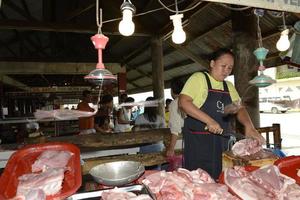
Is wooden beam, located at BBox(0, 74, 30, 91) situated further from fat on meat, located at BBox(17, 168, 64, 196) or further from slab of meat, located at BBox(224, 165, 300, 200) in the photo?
slab of meat, located at BBox(224, 165, 300, 200)

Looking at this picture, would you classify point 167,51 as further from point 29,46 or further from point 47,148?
point 47,148

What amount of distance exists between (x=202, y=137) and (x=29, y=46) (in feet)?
50.8

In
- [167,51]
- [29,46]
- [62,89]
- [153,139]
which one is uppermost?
[29,46]

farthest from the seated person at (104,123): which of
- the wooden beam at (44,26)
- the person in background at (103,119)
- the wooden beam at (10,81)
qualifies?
the wooden beam at (10,81)

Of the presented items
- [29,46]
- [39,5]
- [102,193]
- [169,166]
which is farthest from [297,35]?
[29,46]

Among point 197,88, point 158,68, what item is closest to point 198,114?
point 197,88

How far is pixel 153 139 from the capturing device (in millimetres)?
5656

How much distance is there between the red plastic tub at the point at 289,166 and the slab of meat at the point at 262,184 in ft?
0.67

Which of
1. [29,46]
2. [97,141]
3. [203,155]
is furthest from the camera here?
[29,46]

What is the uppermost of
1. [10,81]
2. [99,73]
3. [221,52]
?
[10,81]

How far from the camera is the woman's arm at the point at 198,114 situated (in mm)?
2930

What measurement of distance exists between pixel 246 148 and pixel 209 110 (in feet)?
2.37

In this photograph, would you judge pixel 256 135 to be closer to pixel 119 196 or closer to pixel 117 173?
pixel 117 173

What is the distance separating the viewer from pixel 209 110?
3424 mm
